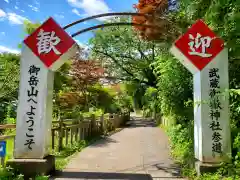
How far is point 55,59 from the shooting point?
275 inches

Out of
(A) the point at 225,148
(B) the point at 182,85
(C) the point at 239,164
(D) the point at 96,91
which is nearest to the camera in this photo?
(C) the point at 239,164

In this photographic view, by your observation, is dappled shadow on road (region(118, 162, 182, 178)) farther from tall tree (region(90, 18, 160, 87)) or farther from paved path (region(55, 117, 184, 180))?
tall tree (region(90, 18, 160, 87))

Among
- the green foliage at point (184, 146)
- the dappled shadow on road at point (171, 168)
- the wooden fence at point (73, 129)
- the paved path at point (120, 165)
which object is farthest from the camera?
the wooden fence at point (73, 129)

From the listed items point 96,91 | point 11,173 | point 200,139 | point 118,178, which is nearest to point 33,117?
point 11,173

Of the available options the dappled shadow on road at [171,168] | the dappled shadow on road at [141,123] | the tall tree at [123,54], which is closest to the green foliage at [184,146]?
the dappled shadow on road at [171,168]

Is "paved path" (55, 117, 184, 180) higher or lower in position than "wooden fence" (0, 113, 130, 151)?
lower

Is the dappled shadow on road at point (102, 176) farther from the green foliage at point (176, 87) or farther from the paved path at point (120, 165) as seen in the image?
the green foliage at point (176, 87)

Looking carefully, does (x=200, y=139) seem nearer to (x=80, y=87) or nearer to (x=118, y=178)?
(x=118, y=178)

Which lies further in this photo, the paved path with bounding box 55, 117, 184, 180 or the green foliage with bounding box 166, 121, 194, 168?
the green foliage with bounding box 166, 121, 194, 168

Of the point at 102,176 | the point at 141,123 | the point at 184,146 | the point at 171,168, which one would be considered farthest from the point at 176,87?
the point at 141,123

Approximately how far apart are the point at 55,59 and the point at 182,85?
4.96 meters

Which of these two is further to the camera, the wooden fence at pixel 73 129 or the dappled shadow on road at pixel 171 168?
the wooden fence at pixel 73 129

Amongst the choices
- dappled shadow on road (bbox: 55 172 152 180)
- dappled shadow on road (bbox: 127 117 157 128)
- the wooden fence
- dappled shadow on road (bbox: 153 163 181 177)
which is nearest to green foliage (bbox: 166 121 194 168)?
dappled shadow on road (bbox: 153 163 181 177)

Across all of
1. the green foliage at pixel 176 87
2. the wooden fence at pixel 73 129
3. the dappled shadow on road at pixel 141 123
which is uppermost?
the green foliage at pixel 176 87
